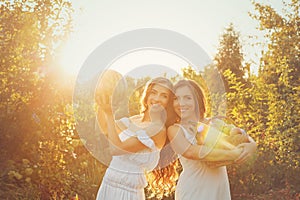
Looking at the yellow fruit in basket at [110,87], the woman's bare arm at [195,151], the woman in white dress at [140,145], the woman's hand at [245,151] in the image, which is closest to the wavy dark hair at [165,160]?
the woman in white dress at [140,145]

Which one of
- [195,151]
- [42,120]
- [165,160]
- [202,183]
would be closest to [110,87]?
[195,151]

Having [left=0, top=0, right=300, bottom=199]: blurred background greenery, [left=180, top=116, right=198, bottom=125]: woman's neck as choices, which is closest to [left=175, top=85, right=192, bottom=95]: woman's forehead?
[left=180, top=116, right=198, bottom=125]: woman's neck

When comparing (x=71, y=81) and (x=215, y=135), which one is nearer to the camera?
(x=215, y=135)

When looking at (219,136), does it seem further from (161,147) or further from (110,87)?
(110,87)

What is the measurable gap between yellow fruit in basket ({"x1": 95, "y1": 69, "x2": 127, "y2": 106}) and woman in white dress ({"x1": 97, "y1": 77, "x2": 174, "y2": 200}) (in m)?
0.32

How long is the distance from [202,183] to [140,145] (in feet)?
1.49

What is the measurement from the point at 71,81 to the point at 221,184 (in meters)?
2.82

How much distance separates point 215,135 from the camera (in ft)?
8.70

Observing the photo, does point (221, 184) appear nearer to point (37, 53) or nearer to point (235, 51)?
point (37, 53)

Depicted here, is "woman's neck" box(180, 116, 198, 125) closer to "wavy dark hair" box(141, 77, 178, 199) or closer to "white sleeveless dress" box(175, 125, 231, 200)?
"wavy dark hair" box(141, 77, 178, 199)

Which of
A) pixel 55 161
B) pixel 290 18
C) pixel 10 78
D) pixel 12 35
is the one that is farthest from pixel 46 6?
pixel 290 18

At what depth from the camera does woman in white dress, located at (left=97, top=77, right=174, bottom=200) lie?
270cm

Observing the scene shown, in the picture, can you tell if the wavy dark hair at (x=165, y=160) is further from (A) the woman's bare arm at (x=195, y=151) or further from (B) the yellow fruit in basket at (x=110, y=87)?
(B) the yellow fruit in basket at (x=110, y=87)

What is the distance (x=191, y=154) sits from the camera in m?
2.60
